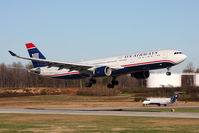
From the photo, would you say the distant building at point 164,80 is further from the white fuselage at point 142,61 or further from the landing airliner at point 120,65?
the white fuselage at point 142,61

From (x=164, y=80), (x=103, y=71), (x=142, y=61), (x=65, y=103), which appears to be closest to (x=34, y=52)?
(x=103, y=71)

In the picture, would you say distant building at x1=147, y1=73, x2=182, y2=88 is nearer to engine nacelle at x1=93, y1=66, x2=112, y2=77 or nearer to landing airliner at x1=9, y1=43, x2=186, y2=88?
landing airliner at x1=9, y1=43, x2=186, y2=88

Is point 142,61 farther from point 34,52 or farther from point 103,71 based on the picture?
point 34,52

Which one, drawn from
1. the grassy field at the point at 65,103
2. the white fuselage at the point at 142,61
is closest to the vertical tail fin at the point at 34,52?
the white fuselage at the point at 142,61

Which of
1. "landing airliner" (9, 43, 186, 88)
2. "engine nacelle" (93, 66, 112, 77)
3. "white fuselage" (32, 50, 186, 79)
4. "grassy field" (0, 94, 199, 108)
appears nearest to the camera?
"white fuselage" (32, 50, 186, 79)

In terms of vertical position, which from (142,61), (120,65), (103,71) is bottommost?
(103,71)

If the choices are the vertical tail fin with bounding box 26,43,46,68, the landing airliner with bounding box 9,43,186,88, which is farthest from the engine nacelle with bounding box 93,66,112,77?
the vertical tail fin with bounding box 26,43,46,68

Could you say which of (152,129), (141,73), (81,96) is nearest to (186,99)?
(81,96)

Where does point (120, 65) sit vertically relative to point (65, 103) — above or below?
above

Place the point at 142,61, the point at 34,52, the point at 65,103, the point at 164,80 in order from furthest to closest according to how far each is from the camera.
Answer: the point at 164,80 < the point at 65,103 < the point at 34,52 < the point at 142,61

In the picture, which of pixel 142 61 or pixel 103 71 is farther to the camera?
pixel 103 71

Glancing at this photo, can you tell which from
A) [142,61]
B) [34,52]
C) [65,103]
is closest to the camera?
[142,61]

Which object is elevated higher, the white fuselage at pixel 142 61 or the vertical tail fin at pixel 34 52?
the vertical tail fin at pixel 34 52

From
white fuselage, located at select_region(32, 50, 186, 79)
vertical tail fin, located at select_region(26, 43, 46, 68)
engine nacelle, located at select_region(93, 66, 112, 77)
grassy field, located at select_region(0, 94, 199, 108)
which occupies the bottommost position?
grassy field, located at select_region(0, 94, 199, 108)
